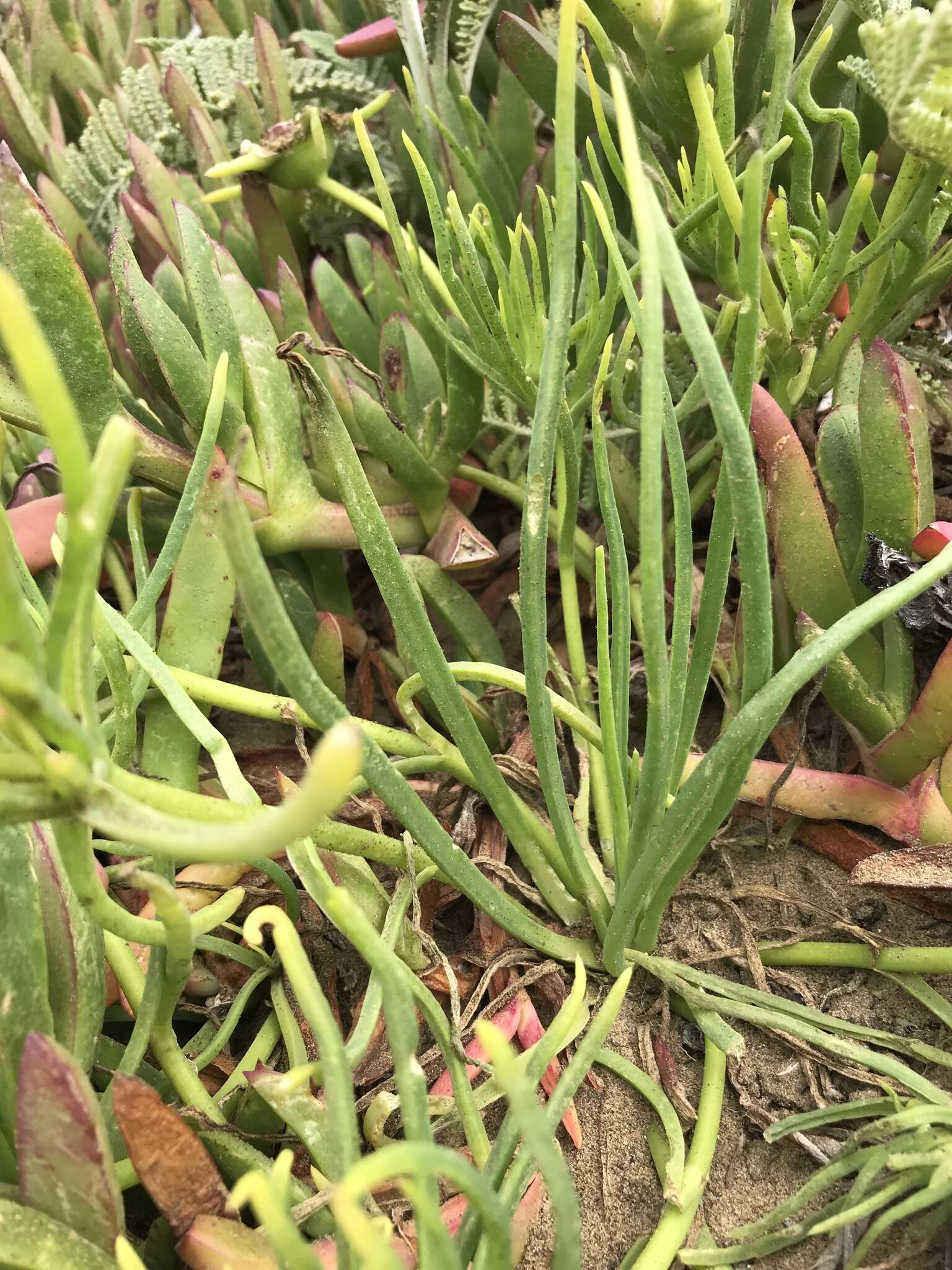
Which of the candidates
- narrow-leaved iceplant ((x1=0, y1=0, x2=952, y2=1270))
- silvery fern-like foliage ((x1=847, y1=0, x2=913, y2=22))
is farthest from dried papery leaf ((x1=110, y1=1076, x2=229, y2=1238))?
silvery fern-like foliage ((x1=847, y1=0, x2=913, y2=22))

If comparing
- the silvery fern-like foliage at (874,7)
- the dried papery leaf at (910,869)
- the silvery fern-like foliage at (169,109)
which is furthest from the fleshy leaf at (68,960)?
the silvery fern-like foliage at (169,109)

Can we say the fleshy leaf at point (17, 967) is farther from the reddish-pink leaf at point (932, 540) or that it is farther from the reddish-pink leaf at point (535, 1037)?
the reddish-pink leaf at point (932, 540)

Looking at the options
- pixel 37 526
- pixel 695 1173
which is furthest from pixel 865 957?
pixel 37 526

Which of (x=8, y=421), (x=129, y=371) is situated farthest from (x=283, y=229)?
(x=8, y=421)

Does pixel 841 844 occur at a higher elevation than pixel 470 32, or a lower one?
lower

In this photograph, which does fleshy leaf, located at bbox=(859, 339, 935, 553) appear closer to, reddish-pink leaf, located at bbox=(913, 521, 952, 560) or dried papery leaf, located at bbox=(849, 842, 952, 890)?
reddish-pink leaf, located at bbox=(913, 521, 952, 560)

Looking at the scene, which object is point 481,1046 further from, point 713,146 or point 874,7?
point 874,7
